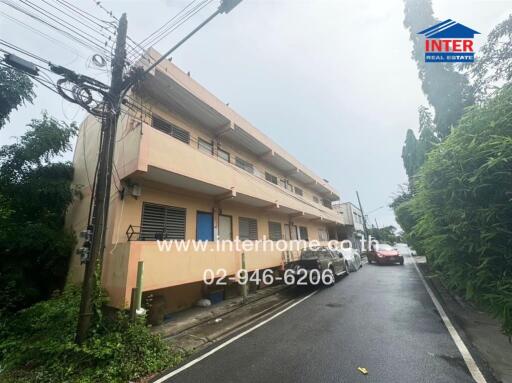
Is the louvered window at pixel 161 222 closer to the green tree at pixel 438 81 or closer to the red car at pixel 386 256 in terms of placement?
the green tree at pixel 438 81

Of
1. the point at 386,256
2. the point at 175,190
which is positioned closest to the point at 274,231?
the point at 175,190

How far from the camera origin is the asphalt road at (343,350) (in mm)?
3635

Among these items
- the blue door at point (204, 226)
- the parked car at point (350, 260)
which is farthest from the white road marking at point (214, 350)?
the parked car at point (350, 260)

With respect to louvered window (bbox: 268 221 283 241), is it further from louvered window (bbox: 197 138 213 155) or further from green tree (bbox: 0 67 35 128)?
green tree (bbox: 0 67 35 128)

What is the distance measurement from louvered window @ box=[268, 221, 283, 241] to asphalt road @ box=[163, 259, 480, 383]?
19.9 feet

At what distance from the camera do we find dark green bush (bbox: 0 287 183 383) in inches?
158

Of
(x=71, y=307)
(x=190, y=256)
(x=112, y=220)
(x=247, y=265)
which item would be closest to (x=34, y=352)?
(x=71, y=307)

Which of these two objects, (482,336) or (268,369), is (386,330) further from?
(268,369)

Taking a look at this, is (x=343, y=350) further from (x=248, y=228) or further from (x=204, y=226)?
(x=248, y=228)

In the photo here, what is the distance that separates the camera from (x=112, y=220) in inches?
254

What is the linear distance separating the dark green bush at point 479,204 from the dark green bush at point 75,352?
561cm

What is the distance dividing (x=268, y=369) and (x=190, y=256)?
3.83 meters

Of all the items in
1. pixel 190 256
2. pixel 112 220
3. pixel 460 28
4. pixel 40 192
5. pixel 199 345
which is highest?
pixel 460 28

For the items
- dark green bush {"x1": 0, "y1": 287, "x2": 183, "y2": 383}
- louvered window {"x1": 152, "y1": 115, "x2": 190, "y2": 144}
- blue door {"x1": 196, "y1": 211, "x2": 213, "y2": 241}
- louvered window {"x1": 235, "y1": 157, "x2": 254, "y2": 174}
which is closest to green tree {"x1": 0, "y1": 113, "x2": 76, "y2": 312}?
dark green bush {"x1": 0, "y1": 287, "x2": 183, "y2": 383}
